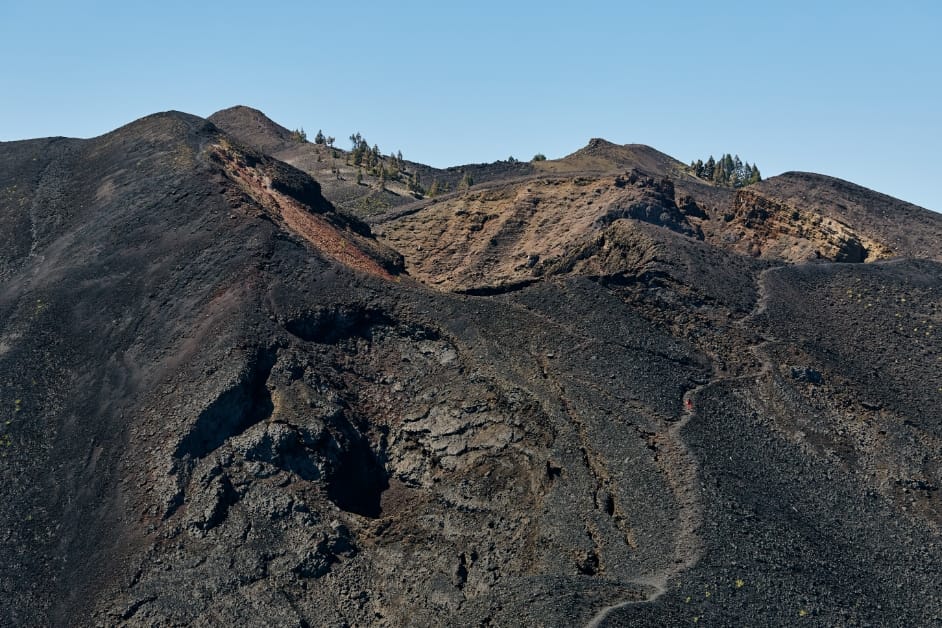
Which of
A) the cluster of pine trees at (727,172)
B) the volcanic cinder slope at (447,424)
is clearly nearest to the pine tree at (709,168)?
the cluster of pine trees at (727,172)

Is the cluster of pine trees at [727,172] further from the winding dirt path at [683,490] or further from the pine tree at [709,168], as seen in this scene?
the winding dirt path at [683,490]

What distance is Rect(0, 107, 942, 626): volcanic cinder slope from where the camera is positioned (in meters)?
27.8

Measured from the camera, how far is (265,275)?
1494 inches

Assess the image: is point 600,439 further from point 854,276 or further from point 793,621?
point 854,276

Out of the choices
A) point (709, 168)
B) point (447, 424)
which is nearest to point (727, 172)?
point (709, 168)

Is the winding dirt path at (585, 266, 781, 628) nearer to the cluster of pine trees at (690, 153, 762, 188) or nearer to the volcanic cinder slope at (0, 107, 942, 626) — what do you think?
the volcanic cinder slope at (0, 107, 942, 626)

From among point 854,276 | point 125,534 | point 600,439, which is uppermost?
point 854,276

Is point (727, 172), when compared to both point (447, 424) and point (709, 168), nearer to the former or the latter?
point (709, 168)

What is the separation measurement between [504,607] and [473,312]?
1388 cm

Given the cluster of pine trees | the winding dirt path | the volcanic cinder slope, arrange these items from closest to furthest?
the winding dirt path < the volcanic cinder slope < the cluster of pine trees

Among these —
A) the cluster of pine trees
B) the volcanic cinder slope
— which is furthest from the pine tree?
the volcanic cinder slope

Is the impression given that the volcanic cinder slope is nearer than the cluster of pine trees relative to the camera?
Yes

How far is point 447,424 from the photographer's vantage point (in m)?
33.6

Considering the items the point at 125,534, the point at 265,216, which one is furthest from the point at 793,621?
the point at 265,216
